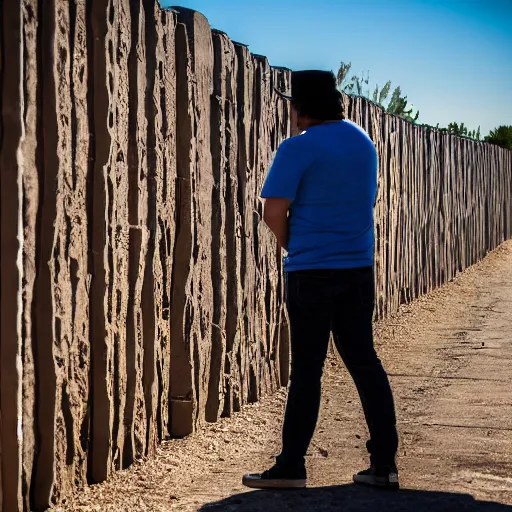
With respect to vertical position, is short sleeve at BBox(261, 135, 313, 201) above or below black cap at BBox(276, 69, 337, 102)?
below

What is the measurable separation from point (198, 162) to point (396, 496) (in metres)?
1.89

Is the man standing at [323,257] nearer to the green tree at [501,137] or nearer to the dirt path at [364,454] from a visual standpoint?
the dirt path at [364,454]

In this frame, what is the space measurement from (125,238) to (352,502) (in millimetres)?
1433

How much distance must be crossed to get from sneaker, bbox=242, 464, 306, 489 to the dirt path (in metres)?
0.04

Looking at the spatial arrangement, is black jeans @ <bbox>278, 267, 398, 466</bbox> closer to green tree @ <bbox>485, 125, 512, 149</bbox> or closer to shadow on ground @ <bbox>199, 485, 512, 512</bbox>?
shadow on ground @ <bbox>199, 485, 512, 512</bbox>

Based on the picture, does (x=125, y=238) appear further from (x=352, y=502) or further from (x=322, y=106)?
(x=352, y=502)

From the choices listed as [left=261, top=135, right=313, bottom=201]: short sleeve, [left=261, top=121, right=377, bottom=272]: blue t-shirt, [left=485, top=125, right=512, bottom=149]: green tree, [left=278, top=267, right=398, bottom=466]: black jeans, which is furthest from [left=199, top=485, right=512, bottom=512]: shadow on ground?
[left=485, top=125, right=512, bottom=149]: green tree

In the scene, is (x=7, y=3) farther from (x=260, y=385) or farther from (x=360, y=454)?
(x=260, y=385)

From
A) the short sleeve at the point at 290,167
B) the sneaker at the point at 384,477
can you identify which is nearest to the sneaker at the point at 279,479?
the sneaker at the point at 384,477

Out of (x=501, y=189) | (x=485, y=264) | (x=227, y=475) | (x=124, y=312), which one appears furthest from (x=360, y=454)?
(x=501, y=189)

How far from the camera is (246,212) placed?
5395mm

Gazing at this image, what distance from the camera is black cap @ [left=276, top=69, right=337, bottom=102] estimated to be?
12.6 ft

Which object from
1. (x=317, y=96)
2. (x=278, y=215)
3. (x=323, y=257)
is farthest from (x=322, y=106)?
(x=323, y=257)

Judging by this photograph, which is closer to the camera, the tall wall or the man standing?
the tall wall
